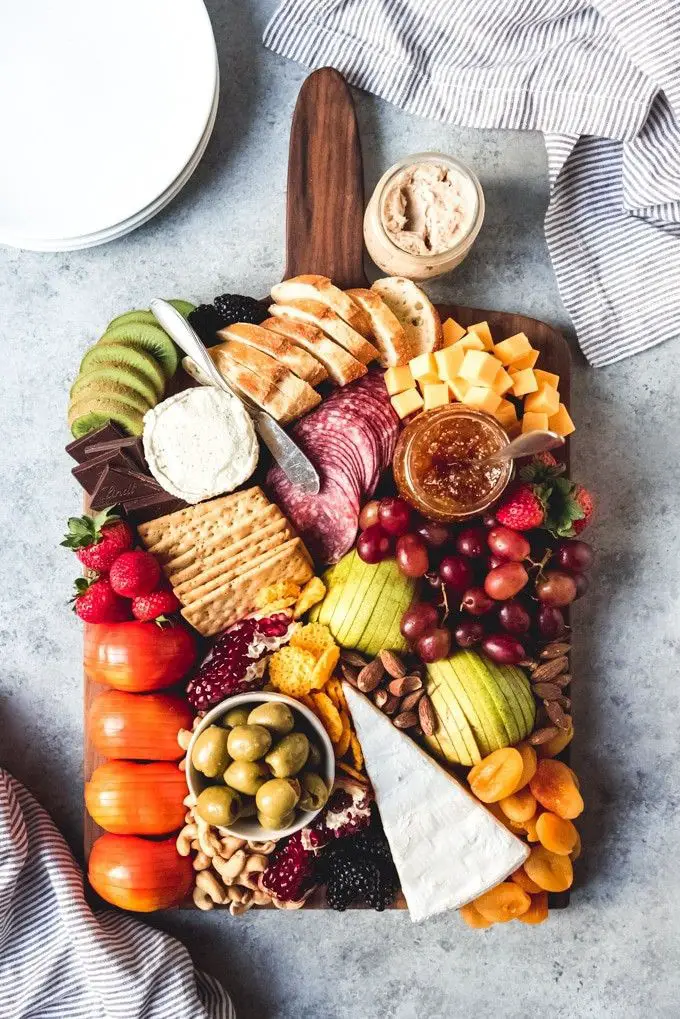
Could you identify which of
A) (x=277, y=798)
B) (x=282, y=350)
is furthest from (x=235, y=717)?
(x=282, y=350)

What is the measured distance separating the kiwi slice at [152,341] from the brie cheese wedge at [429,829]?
761 mm

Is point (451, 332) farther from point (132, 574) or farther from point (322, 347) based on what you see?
point (132, 574)

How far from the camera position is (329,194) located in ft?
6.29

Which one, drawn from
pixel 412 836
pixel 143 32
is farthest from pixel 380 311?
pixel 412 836

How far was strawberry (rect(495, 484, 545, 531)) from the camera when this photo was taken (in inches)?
66.7

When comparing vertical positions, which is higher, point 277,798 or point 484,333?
point 484,333

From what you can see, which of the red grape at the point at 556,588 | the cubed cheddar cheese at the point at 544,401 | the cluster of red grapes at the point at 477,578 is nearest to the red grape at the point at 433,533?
the cluster of red grapes at the point at 477,578

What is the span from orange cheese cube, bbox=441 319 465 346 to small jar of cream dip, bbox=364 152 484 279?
12 cm

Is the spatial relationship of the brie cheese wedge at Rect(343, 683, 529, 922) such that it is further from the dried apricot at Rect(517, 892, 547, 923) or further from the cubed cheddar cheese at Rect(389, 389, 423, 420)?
the cubed cheddar cheese at Rect(389, 389, 423, 420)

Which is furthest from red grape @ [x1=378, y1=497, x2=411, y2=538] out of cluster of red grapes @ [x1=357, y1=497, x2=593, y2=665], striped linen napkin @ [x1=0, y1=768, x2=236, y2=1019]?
striped linen napkin @ [x1=0, y1=768, x2=236, y2=1019]

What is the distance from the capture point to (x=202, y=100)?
1.87m

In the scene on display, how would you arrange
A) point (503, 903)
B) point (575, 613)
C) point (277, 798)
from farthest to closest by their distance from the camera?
point (575, 613)
point (503, 903)
point (277, 798)

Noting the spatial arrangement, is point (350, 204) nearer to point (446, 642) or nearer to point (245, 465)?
point (245, 465)

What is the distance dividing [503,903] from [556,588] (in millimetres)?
658
